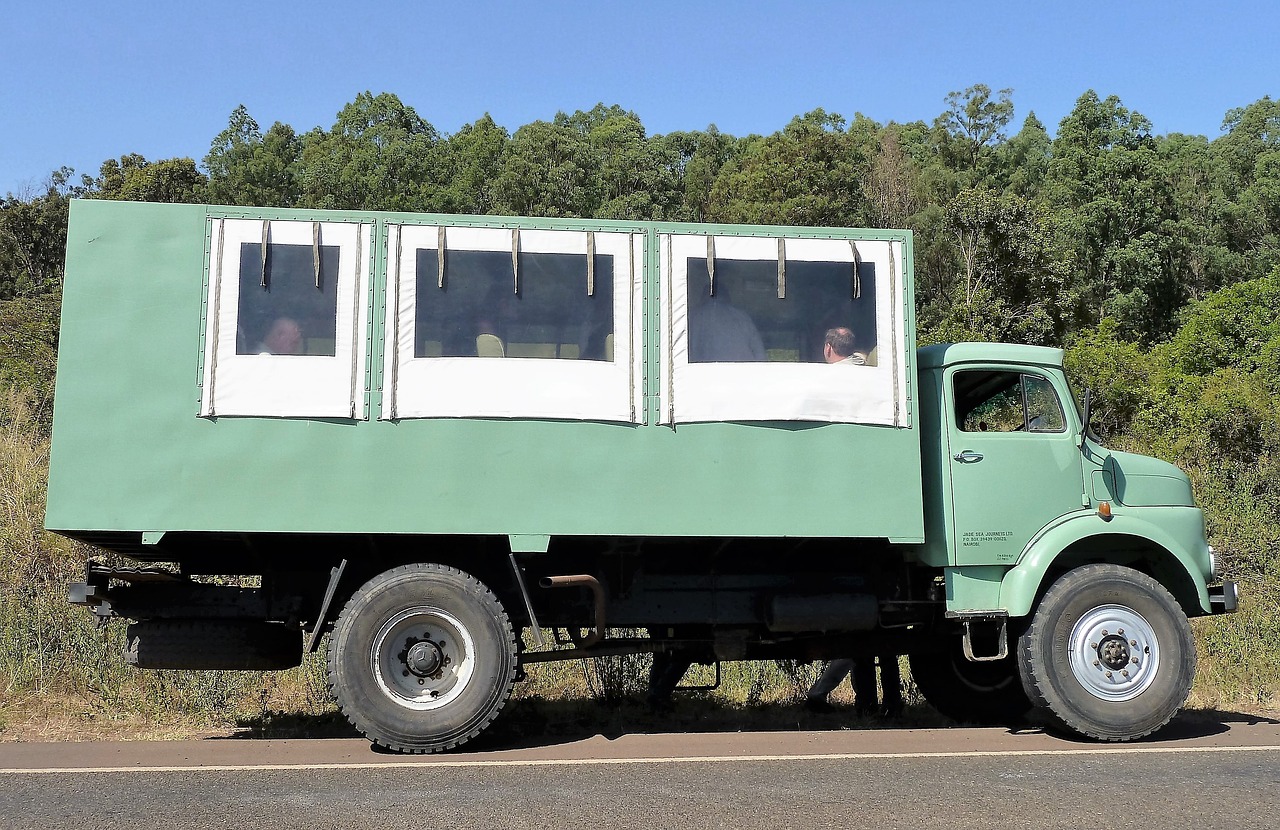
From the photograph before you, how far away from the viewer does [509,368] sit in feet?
25.2

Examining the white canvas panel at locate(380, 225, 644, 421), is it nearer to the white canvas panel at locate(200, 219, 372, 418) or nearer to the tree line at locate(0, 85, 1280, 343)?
the white canvas panel at locate(200, 219, 372, 418)

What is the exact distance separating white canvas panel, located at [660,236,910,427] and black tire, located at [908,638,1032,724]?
2.40m

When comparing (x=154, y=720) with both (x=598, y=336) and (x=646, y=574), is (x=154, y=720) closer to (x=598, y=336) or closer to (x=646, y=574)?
(x=646, y=574)

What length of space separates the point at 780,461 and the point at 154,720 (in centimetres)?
533

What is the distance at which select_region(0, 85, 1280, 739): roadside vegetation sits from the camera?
389 inches

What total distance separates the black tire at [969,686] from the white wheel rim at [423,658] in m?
3.84

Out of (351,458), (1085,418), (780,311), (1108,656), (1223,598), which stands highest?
(780,311)

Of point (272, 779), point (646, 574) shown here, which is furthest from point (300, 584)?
point (646, 574)

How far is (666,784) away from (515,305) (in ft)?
10.8

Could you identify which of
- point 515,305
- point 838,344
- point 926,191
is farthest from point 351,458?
point 926,191

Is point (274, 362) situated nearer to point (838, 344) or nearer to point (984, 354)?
point (838, 344)

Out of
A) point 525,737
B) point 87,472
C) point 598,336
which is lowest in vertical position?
point 525,737

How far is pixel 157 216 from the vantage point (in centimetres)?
758

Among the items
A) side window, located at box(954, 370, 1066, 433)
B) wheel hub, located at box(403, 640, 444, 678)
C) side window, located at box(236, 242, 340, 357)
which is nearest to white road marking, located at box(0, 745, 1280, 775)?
wheel hub, located at box(403, 640, 444, 678)
